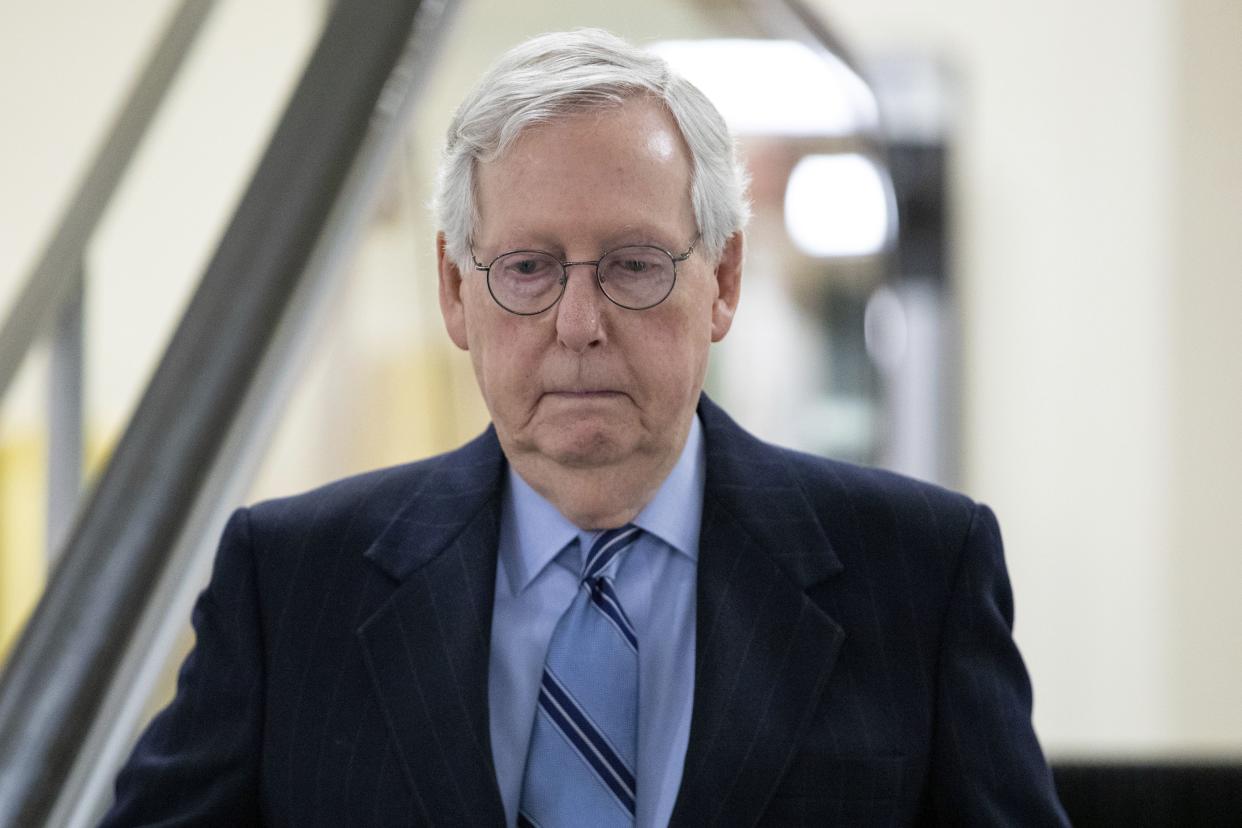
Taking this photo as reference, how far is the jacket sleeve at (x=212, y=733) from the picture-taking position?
1.05 metres

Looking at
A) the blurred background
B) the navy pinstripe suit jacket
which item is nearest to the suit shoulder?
the navy pinstripe suit jacket

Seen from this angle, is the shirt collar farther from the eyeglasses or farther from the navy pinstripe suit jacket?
the eyeglasses

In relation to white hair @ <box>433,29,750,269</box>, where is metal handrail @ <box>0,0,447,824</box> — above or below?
below

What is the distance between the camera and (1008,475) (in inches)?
222

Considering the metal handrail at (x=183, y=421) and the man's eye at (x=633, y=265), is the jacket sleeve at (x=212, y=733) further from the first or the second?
the man's eye at (x=633, y=265)

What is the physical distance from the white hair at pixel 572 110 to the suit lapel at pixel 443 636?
0.21m

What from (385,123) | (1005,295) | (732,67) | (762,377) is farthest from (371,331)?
(1005,295)

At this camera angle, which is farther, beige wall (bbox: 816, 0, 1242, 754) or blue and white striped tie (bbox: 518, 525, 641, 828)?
beige wall (bbox: 816, 0, 1242, 754)

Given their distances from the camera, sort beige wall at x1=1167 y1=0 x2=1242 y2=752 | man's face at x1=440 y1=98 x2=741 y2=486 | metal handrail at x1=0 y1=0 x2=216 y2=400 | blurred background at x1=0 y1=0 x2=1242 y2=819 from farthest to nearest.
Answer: beige wall at x1=1167 y1=0 x2=1242 y2=752, blurred background at x1=0 y1=0 x2=1242 y2=819, metal handrail at x1=0 y1=0 x2=216 y2=400, man's face at x1=440 y1=98 x2=741 y2=486

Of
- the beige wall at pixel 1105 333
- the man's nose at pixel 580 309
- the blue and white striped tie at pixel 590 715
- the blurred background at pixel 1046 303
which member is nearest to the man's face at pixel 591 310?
the man's nose at pixel 580 309

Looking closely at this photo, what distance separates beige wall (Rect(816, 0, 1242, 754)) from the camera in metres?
5.35

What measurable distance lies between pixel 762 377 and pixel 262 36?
6.04ft

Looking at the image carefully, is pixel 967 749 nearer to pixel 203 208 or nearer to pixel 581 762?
pixel 581 762

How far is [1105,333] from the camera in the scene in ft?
18.0
